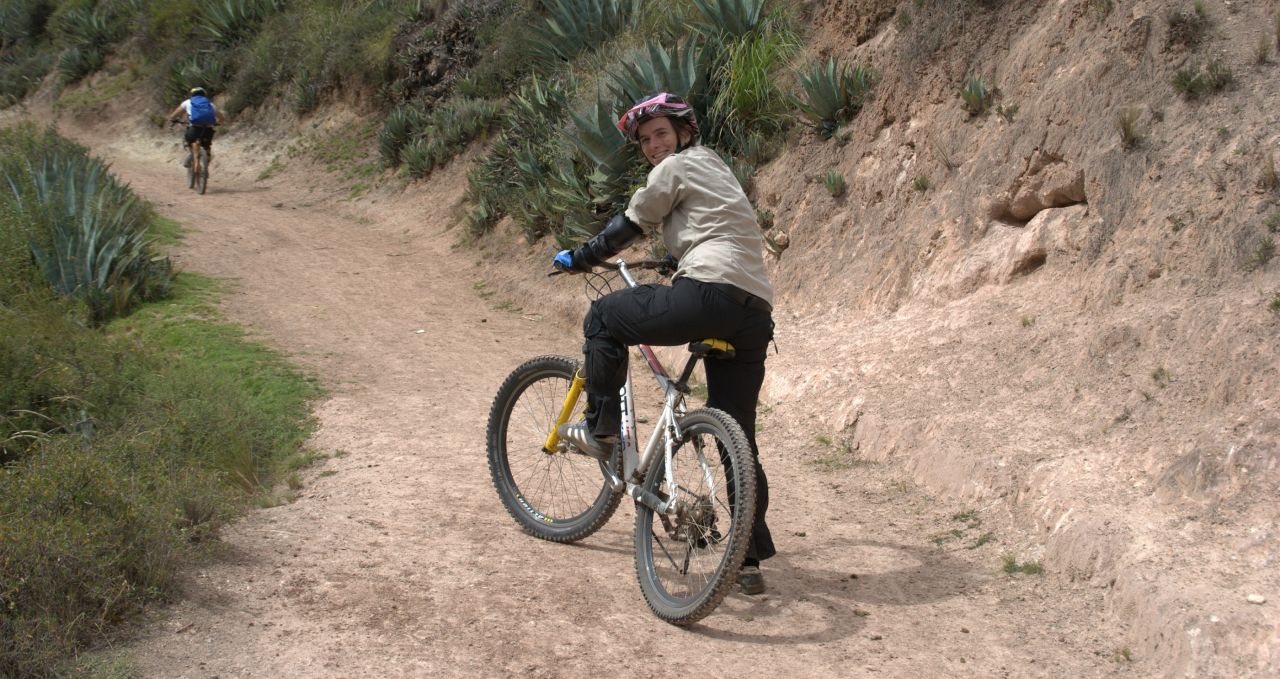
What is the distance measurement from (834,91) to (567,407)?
17.2 ft

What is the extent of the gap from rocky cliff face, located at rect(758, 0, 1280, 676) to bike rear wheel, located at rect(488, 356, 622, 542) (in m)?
1.93

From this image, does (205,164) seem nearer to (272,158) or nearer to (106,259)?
(272,158)

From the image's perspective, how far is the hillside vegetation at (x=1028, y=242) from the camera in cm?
451

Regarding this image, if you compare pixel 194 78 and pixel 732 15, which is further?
pixel 194 78

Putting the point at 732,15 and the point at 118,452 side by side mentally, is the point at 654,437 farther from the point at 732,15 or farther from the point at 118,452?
the point at 732,15

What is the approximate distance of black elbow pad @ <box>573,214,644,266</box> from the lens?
445 cm

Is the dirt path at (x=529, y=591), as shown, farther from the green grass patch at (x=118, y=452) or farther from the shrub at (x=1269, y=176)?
the shrub at (x=1269, y=176)

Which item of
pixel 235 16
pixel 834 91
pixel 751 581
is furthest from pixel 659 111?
pixel 235 16

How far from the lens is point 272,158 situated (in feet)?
64.5

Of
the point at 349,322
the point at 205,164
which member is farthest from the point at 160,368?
the point at 205,164

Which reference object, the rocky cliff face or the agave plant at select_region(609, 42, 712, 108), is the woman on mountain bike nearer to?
the rocky cliff face

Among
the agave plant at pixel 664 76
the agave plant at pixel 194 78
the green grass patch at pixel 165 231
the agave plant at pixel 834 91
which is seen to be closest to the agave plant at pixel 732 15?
the agave plant at pixel 664 76

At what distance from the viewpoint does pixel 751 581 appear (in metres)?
4.43

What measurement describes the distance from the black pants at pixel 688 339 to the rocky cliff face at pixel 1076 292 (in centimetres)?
152
